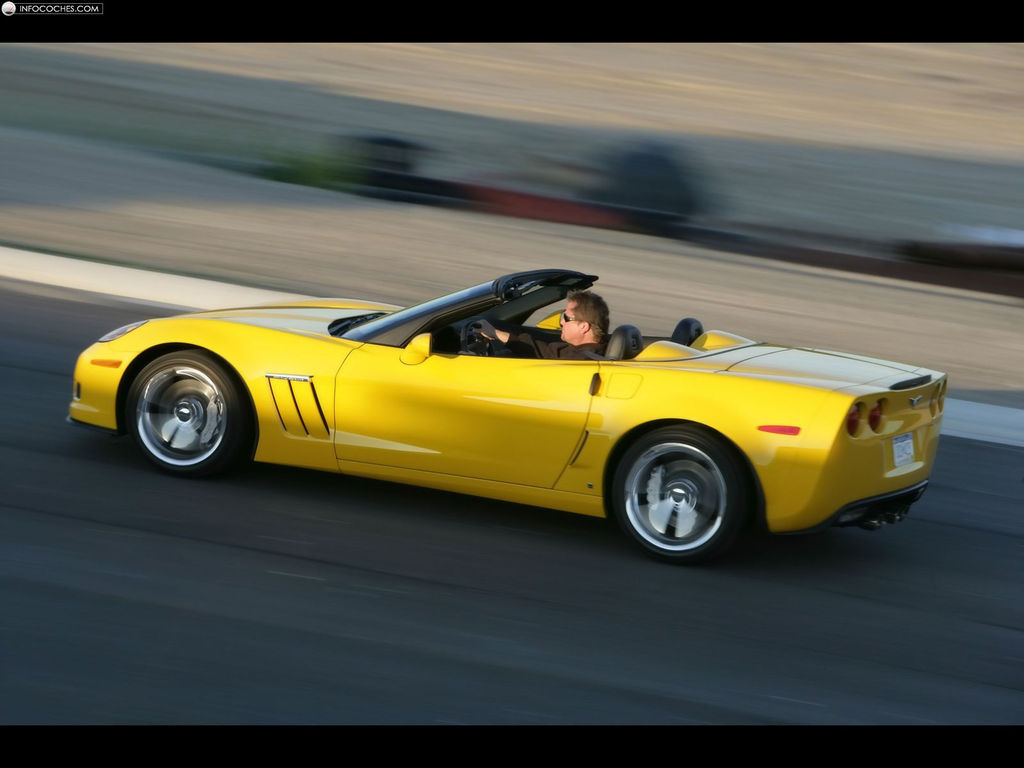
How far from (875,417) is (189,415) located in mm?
3238

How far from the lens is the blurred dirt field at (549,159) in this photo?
14.1 meters

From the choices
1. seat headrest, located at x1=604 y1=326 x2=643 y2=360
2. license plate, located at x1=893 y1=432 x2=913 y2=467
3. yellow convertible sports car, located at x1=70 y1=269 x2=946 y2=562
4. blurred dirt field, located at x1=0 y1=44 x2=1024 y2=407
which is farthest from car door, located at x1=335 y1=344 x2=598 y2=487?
blurred dirt field, located at x1=0 y1=44 x2=1024 y2=407

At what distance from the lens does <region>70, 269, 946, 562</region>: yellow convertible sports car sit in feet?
19.8

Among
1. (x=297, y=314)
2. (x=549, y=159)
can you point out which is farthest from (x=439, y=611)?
(x=549, y=159)

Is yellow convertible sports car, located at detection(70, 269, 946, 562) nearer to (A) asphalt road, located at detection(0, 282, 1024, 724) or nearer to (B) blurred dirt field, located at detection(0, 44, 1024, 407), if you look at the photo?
(A) asphalt road, located at detection(0, 282, 1024, 724)

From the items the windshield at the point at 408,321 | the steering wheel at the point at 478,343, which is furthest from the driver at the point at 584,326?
the windshield at the point at 408,321

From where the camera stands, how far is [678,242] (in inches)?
677

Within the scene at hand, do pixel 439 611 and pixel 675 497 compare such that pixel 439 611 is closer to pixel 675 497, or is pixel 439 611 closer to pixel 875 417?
pixel 675 497

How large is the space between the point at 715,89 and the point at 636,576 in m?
30.5

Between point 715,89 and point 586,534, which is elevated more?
point 715,89

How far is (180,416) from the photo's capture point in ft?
22.6

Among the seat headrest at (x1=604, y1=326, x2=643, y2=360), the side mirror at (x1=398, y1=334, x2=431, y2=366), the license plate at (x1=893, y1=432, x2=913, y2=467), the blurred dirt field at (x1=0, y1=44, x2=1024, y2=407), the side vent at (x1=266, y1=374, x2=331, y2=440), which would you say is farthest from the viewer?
the blurred dirt field at (x1=0, y1=44, x2=1024, y2=407)
